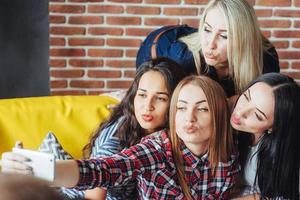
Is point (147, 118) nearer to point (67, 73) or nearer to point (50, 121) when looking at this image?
point (50, 121)

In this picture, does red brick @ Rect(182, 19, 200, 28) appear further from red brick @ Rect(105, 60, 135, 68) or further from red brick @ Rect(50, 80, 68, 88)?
red brick @ Rect(50, 80, 68, 88)

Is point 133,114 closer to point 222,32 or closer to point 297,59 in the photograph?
point 222,32

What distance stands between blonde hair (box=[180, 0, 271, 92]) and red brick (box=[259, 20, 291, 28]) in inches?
43.5

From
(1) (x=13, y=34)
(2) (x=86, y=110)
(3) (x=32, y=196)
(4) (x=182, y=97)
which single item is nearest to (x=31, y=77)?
(1) (x=13, y=34)

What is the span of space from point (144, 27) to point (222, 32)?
1.15 m

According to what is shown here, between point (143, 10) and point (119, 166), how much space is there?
1.69 meters

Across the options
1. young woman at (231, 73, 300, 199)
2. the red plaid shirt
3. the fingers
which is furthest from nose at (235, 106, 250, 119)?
the fingers

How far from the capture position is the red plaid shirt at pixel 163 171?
52.4 inches

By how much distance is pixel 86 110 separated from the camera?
1.98 m

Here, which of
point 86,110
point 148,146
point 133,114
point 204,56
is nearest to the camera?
point 148,146

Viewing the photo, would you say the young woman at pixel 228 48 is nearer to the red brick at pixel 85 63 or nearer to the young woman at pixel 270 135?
the young woman at pixel 270 135

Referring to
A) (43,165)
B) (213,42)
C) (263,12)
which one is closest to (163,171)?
(43,165)

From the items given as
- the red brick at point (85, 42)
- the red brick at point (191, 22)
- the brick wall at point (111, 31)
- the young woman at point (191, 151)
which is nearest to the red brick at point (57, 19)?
the brick wall at point (111, 31)

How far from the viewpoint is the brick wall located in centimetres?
283
